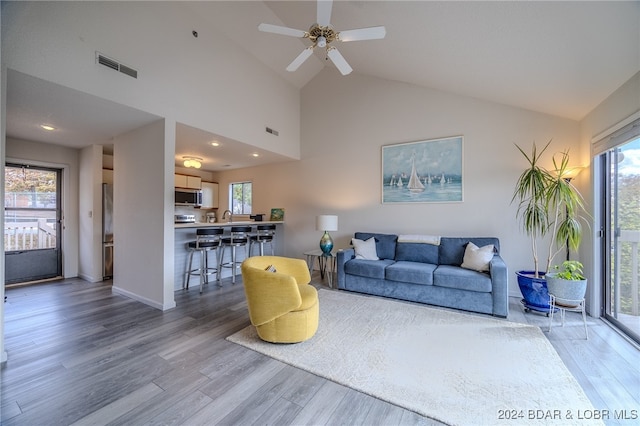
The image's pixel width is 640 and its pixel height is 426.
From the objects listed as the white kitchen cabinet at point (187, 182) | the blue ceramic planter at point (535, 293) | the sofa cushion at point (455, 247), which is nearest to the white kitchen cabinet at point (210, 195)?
the white kitchen cabinet at point (187, 182)

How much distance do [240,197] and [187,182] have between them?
1383mm

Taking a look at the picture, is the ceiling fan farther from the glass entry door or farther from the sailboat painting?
the glass entry door

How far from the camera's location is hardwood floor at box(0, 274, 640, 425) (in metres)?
1.69

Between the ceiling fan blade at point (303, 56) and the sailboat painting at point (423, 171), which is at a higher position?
the ceiling fan blade at point (303, 56)

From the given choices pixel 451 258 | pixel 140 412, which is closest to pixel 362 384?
pixel 140 412

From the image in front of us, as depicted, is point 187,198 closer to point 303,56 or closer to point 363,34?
point 303,56

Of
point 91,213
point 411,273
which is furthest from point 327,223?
point 91,213

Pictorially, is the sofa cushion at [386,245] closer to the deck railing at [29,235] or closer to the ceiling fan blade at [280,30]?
the ceiling fan blade at [280,30]

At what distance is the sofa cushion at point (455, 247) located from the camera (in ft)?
12.9

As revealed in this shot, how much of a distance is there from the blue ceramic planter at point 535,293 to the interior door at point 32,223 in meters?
7.98

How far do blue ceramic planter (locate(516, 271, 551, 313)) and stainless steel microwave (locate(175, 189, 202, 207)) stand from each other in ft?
21.3

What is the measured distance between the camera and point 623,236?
294cm

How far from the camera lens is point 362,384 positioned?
1966mm

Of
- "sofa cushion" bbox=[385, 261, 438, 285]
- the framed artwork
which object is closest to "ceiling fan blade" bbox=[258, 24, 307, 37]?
"sofa cushion" bbox=[385, 261, 438, 285]
